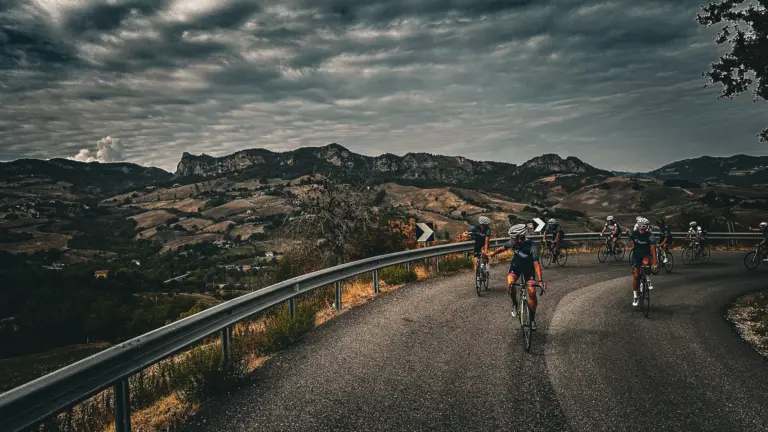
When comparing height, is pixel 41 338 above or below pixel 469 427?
below

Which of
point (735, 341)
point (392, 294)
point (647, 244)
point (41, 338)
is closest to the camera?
point (735, 341)

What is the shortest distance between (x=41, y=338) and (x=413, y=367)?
381 ft

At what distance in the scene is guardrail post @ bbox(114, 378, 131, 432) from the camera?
4105 mm

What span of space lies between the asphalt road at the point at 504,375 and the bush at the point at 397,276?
344 centimetres

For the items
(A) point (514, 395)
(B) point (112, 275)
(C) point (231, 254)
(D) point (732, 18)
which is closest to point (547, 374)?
(A) point (514, 395)

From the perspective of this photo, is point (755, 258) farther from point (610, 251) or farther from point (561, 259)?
point (561, 259)

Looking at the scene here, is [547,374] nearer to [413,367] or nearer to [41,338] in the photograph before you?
[413,367]

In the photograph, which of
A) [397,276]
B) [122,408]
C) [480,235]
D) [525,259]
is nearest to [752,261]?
[480,235]

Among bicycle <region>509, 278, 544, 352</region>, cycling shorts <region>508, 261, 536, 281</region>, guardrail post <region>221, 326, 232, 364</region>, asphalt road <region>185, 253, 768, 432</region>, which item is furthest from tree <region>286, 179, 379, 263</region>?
guardrail post <region>221, 326, 232, 364</region>

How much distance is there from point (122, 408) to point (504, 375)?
4.26 meters

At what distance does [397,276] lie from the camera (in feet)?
44.2

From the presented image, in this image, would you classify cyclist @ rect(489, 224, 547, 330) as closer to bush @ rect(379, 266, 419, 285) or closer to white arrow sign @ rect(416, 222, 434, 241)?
bush @ rect(379, 266, 419, 285)

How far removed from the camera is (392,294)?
11.5 m

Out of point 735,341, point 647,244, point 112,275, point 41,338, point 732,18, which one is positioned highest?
point 732,18
